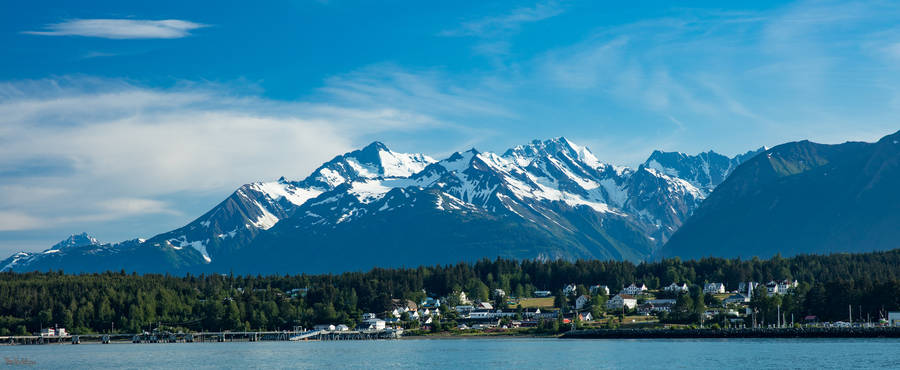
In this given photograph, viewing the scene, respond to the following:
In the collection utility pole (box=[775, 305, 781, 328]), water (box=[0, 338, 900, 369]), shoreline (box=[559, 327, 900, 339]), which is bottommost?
water (box=[0, 338, 900, 369])

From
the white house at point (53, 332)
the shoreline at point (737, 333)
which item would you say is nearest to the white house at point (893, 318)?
the shoreline at point (737, 333)

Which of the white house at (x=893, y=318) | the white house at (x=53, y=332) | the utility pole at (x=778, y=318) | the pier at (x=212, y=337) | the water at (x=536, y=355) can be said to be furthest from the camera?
the white house at (x=53, y=332)

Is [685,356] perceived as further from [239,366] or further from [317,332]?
[317,332]

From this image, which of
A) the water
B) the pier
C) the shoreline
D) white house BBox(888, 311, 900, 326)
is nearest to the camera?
the water

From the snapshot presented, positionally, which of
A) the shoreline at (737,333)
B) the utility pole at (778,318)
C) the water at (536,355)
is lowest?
the water at (536,355)

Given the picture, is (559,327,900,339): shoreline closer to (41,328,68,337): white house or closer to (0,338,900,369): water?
(0,338,900,369): water

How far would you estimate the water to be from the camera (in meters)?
104

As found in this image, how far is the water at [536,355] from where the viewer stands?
104m

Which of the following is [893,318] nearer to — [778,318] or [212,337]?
[778,318]

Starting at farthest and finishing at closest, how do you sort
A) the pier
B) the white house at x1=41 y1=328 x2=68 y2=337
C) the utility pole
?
1. the white house at x1=41 y1=328 x2=68 y2=337
2. the pier
3. the utility pole

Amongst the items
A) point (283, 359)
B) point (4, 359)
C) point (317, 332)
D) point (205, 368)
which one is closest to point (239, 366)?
point (205, 368)

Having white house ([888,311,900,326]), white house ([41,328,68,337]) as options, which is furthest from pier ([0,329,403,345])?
white house ([888,311,900,326])

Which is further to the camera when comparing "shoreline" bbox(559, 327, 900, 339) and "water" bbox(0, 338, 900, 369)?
"shoreline" bbox(559, 327, 900, 339)

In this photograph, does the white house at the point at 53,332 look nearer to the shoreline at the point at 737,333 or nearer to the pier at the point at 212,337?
the pier at the point at 212,337
